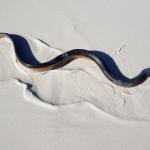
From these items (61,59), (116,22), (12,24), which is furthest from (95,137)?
(12,24)

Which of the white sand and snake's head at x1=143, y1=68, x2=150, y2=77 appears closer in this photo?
the white sand

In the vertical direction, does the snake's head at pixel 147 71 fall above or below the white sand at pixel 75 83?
above

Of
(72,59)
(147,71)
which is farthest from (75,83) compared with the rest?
(147,71)

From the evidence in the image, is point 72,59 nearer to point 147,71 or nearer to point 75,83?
point 75,83

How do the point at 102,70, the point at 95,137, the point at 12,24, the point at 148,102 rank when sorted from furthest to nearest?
1. the point at 12,24
2. the point at 102,70
3. the point at 148,102
4. the point at 95,137

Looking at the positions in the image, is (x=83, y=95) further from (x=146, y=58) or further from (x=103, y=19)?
(x=103, y=19)

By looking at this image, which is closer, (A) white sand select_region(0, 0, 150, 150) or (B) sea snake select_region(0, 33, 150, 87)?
(A) white sand select_region(0, 0, 150, 150)

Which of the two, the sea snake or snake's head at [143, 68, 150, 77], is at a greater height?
snake's head at [143, 68, 150, 77]

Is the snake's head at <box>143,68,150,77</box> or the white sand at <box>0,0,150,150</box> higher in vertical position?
the snake's head at <box>143,68,150,77</box>

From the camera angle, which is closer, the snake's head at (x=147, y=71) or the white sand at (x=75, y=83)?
the white sand at (x=75, y=83)
